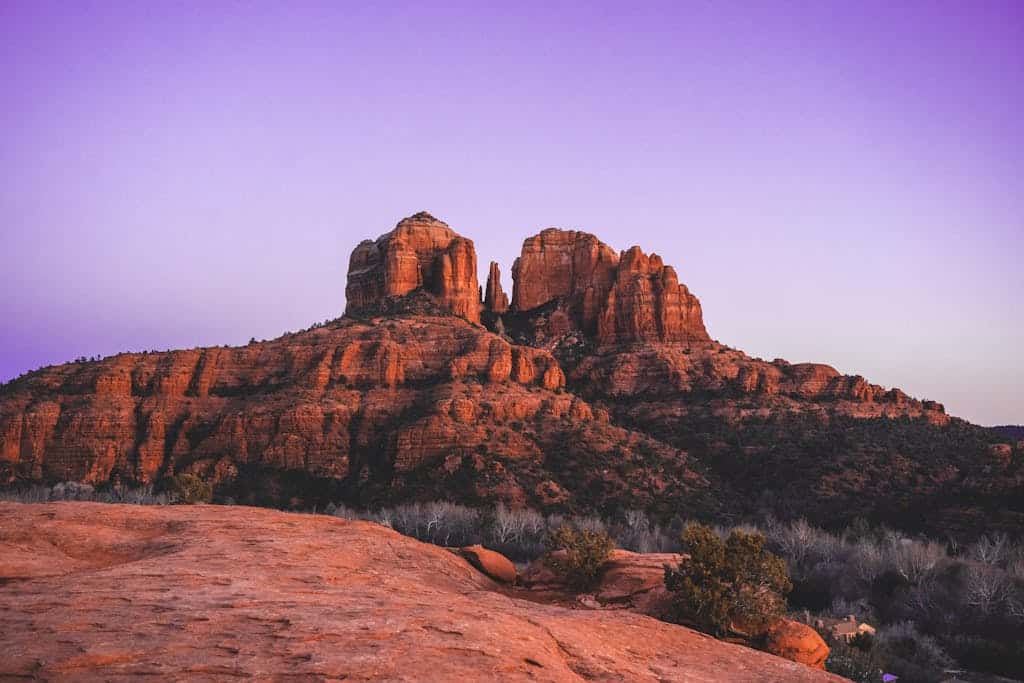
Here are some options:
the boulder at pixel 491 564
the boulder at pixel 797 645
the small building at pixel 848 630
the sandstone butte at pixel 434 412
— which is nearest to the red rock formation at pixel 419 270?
the sandstone butte at pixel 434 412

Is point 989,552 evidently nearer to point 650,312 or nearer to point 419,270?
point 650,312

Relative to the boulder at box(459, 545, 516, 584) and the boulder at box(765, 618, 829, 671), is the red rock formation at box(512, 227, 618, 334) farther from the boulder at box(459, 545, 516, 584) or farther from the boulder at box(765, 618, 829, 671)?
the boulder at box(765, 618, 829, 671)

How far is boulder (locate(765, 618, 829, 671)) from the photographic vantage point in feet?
53.0

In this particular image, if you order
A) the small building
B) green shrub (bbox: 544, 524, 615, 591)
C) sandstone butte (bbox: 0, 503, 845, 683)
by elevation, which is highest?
sandstone butte (bbox: 0, 503, 845, 683)

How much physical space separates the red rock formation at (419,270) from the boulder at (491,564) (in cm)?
7029

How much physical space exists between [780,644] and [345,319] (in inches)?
2999

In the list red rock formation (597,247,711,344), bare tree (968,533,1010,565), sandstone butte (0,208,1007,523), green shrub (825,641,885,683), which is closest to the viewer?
green shrub (825,641,885,683)

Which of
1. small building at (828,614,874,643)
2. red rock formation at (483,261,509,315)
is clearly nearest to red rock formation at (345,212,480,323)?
red rock formation at (483,261,509,315)

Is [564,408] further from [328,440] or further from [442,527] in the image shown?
[442,527]

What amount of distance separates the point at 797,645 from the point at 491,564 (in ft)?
29.7

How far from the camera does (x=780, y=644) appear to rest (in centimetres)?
1634

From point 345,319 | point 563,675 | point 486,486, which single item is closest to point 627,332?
point 345,319

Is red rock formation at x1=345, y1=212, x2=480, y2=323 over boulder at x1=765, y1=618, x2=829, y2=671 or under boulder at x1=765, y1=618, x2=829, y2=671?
over

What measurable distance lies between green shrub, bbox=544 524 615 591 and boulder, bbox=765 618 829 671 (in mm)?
5747
